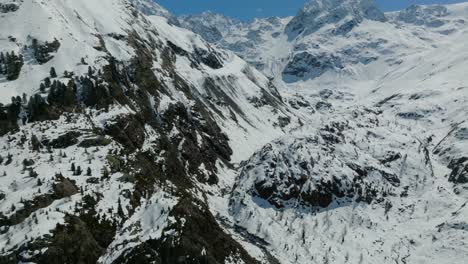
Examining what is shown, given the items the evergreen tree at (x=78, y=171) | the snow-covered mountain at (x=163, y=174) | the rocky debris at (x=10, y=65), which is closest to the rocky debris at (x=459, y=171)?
the snow-covered mountain at (x=163, y=174)

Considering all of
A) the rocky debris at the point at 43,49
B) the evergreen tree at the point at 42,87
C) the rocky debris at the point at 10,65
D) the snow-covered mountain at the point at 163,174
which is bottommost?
the snow-covered mountain at the point at 163,174

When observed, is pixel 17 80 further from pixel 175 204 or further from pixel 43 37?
pixel 175 204

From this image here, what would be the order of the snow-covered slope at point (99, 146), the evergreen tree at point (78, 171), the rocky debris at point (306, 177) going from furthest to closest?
1. the rocky debris at point (306, 177)
2. the evergreen tree at point (78, 171)
3. the snow-covered slope at point (99, 146)

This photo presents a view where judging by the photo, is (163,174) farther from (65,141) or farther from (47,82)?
(47,82)

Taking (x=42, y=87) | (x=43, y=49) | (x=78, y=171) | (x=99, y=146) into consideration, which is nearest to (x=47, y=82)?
(x=42, y=87)

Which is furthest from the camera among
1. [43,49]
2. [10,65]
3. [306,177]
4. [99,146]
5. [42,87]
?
[306,177]

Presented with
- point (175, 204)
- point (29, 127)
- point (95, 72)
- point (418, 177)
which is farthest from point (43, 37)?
point (418, 177)

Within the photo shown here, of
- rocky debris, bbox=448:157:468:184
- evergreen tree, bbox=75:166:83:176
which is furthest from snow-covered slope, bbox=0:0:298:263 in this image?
rocky debris, bbox=448:157:468:184

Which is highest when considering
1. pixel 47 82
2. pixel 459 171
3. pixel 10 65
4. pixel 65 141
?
pixel 10 65

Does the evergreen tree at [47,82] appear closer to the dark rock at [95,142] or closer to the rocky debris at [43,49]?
the rocky debris at [43,49]

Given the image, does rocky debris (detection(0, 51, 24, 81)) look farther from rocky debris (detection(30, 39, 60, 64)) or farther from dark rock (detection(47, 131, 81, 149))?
dark rock (detection(47, 131, 81, 149))

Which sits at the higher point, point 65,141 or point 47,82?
point 47,82
